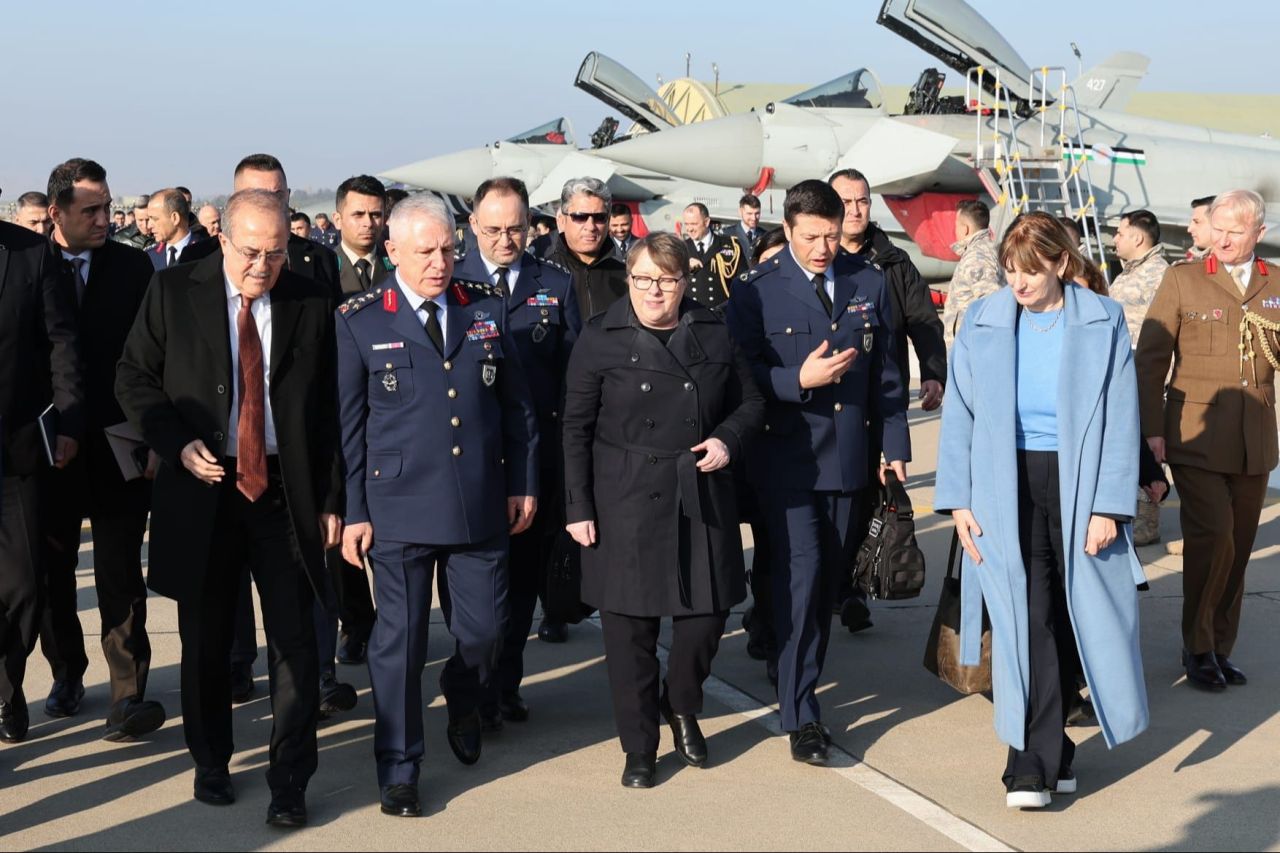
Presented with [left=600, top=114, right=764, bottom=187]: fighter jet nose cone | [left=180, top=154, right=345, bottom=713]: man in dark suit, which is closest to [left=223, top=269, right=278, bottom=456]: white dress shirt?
[left=180, top=154, right=345, bottom=713]: man in dark suit

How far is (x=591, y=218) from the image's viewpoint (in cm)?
577

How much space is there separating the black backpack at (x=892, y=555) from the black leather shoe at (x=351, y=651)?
2173 millimetres

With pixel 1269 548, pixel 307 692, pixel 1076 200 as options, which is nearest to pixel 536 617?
pixel 307 692

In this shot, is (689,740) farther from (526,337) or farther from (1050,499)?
(526,337)

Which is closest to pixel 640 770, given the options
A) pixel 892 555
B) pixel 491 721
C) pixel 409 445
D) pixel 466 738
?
pixel 466 738

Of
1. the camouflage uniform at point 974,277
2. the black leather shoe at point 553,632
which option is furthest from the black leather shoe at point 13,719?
the camouflage uniform at point 974,277

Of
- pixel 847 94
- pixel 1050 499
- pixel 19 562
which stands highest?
pixel 847 94

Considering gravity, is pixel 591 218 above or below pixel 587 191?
below

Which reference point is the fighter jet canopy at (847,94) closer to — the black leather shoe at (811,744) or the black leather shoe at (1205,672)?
the black leather shoe at (1205,672)

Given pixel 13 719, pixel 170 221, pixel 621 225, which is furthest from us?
pixel 621 225

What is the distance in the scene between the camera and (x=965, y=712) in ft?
17.5

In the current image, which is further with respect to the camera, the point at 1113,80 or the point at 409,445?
the point at 1113,80

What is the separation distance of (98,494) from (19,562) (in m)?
0.52

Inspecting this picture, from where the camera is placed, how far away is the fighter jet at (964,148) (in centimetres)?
1831
